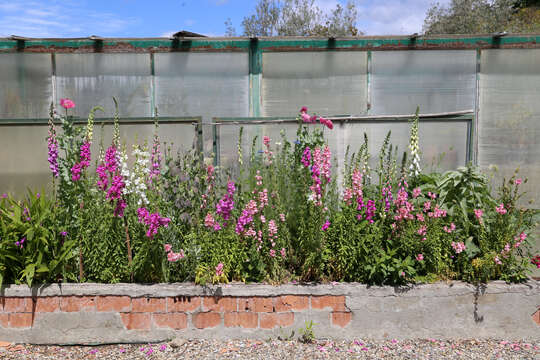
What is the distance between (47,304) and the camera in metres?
3.71

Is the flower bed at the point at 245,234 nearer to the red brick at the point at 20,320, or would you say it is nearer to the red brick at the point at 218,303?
the red brick at the point at 218,303

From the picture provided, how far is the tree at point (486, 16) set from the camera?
19766 mm

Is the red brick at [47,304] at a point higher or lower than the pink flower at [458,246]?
lower

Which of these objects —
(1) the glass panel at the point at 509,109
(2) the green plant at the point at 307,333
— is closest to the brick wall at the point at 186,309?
(2) the green plant at the point at 307,333

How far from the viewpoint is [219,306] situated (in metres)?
3.70

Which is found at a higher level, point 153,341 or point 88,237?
point 88,237

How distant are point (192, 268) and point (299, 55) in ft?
11.1

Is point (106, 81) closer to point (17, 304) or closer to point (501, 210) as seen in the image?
point (17, 304)

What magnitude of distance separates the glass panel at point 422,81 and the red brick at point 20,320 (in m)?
4.57

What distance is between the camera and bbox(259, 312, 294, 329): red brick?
3705mm

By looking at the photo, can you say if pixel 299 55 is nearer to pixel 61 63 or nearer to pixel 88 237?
pixel 61 63

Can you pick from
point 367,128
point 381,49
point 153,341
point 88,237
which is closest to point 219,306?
point 153,341

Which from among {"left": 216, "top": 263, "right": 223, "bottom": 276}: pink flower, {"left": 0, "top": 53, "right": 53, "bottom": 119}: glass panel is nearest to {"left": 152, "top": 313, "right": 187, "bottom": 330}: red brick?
{"left": 216, "top": 263, "right": 223, "bottom": 276}: pink flower

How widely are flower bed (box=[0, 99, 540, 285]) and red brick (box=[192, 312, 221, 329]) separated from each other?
0.95ft
